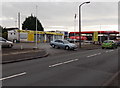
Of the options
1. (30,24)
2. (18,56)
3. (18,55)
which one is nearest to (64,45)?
(18,55)

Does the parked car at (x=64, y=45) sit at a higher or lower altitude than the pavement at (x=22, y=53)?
higher

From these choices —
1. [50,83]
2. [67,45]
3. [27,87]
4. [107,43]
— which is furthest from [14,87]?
[107,43]

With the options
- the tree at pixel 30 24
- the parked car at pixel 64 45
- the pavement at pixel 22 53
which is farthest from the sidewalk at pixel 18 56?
the tree at pixel 30 24

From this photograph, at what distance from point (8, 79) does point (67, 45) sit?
20819 millimetres

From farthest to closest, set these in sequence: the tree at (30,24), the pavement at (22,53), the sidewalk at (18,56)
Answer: the tree at (30,24), the pavement at (22,53), the sidewalk at (18,56)

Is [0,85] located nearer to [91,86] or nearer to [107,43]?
[91,86]

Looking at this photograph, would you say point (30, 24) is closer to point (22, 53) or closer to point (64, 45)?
point (64, 45)

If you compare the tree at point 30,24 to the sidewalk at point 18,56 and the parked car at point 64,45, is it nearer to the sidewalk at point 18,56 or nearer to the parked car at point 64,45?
the parked car at point 64,45

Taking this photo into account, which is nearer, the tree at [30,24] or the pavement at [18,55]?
the pavement at [18,55]

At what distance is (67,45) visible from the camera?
92.1 ft

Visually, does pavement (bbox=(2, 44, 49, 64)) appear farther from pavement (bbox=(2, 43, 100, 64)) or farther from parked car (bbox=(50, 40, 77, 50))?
parked car (bbox=(50, 40, 77, 50))

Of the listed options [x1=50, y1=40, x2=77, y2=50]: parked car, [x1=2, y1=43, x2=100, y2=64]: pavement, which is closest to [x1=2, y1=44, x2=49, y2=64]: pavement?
[x1=2, y1=43, x2=100, y2=64]: pavement

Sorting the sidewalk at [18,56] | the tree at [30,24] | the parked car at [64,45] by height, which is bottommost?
the sidewalk at [18,56]

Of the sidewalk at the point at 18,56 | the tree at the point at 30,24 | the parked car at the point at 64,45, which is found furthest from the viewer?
the tree at the point at 30,24
